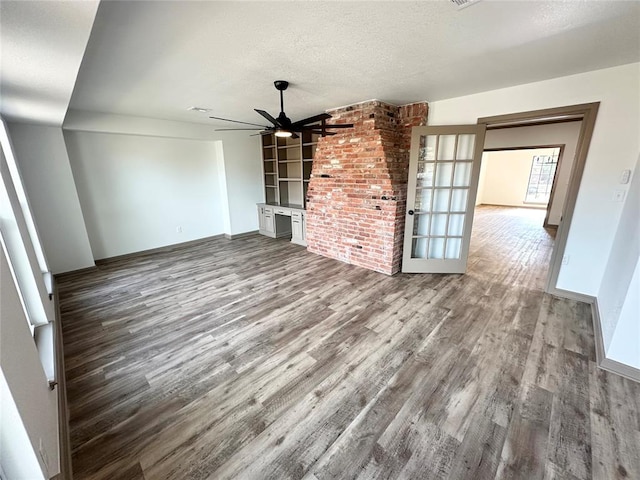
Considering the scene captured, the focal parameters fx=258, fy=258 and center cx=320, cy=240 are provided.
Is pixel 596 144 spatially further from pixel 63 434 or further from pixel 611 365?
pixel 63 434

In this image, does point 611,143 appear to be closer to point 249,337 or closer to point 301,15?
point 301,15

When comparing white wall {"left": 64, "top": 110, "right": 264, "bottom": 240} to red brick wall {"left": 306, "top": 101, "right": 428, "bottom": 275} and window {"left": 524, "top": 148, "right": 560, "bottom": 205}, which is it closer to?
red brick wall {"left": 306, "top": 101, "right": 428, "bottom": 275}

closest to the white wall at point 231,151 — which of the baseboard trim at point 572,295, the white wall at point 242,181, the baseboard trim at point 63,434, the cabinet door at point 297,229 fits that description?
the white wall at point 242,181

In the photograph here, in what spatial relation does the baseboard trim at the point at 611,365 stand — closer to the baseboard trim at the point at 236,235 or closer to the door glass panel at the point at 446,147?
the door glass panel at the point at 446,147

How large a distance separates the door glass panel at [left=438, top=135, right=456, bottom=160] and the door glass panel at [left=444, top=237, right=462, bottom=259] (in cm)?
123

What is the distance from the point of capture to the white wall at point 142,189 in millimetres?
4430

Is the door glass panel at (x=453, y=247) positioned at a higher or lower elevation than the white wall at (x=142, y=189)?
lower

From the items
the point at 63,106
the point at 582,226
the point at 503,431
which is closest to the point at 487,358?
the point at 503,431

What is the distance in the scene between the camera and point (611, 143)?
2.72 m

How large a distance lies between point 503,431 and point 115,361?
119 inches

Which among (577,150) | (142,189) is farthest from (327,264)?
(142,189)

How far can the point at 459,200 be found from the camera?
150 inches

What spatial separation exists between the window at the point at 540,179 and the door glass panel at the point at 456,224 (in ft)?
31.2

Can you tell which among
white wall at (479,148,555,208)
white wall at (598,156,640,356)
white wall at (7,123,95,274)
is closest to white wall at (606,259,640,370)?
white wall at (598,156,640,356)
